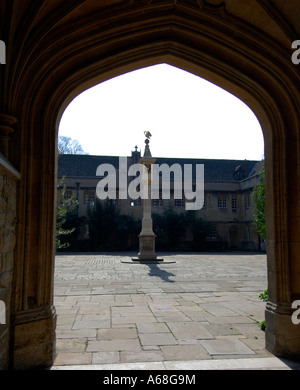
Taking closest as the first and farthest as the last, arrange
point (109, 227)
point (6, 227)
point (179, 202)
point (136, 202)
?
1. point (6, 227)
2. point (109, 227)
3. point (136, 202)
4. point (179, 202)

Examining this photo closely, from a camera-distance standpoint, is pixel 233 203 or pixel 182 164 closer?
pixel 233 203

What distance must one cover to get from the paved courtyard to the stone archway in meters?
0.55

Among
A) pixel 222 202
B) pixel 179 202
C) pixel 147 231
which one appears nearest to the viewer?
pixel 147 231

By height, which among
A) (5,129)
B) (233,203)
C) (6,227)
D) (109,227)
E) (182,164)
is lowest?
(109,227)

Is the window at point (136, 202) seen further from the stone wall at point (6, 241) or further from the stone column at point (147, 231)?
the stone wall at point (6, 241)

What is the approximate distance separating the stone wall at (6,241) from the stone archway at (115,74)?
3.3 inches

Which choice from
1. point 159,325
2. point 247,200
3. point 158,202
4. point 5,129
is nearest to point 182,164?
point 158,202

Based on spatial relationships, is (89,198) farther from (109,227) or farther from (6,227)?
(6,227)

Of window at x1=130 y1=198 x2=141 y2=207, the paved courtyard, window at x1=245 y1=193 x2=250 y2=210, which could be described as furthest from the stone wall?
window at x1=245 y1=193 x2=250 y2=210

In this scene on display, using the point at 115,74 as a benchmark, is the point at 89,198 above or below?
above

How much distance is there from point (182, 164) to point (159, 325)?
31.4m

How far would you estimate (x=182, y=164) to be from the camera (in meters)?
36.1

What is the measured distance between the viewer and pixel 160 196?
32.7m
